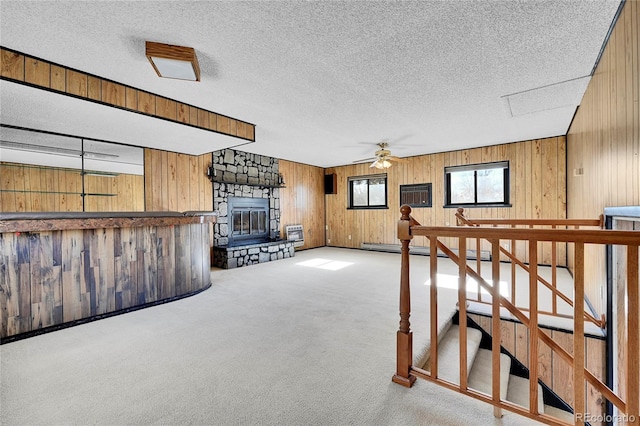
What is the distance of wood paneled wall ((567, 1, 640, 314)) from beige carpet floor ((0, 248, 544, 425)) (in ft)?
5.37

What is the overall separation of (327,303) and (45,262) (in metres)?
2.75

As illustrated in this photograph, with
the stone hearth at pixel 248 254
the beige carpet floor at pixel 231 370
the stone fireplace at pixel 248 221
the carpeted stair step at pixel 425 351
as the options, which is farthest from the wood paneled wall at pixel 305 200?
the carpeted stair step at pixel 425 351

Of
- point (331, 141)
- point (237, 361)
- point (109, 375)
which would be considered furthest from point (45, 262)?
point (331, 141)

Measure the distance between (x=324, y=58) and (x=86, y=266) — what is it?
120 inches

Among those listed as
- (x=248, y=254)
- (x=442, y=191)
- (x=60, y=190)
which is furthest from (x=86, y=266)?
(x=442, y=191)

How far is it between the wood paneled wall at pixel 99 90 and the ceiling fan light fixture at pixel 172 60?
73cm

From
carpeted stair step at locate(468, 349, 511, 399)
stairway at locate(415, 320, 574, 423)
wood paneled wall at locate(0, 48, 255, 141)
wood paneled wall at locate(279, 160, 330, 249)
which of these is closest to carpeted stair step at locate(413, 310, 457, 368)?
stairway at locate(415, 320, 574, 423)

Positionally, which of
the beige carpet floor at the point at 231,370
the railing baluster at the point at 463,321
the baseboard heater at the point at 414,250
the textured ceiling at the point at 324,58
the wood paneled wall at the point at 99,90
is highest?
the textured ceiling at the point at 324,58

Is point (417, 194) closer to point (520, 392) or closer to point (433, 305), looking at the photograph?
point (520, 392)

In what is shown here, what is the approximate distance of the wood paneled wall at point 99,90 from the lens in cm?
232

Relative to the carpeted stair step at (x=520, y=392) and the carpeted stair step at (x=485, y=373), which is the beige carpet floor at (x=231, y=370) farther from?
the carpeted stair step at (x=520, y=392)

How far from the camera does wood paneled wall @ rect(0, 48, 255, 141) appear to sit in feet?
7.60

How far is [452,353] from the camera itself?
2332 mm

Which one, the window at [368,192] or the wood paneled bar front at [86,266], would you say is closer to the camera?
the wood paneled bar front at [86,266]
